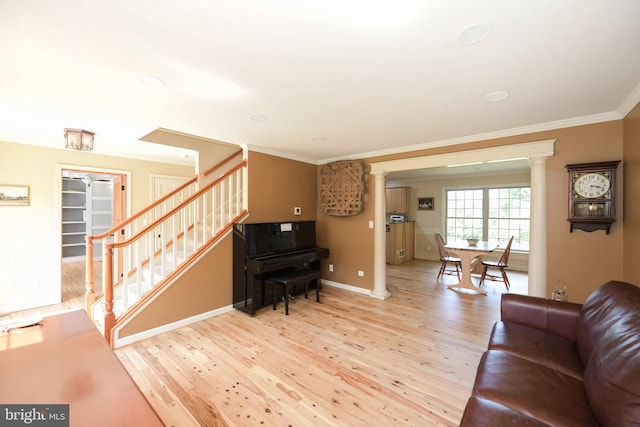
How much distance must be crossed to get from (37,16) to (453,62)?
7.68 ft

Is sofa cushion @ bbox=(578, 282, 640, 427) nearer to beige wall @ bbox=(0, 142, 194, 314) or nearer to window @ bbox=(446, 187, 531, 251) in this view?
window @ bbox=(446, 187, 531, 251)

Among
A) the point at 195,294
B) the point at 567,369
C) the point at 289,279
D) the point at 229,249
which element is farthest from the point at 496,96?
the point at 195,294

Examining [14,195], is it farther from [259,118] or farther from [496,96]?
[496,96]

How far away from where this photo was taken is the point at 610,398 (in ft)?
3.51

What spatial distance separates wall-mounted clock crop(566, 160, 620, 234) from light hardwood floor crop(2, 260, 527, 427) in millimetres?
1556

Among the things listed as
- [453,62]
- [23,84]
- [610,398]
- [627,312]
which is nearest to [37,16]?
[23,84]

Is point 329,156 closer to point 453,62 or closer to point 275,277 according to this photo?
point 275,277

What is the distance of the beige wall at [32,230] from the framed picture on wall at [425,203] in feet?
25.2

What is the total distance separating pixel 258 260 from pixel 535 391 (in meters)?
2.88

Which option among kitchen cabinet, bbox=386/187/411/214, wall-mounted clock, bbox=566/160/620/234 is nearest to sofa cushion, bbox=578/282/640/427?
wall-mounted clock, bbox=566/160/620/234

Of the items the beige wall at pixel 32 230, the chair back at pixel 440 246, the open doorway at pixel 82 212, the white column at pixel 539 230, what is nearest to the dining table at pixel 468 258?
the chair back at pixel 440 246

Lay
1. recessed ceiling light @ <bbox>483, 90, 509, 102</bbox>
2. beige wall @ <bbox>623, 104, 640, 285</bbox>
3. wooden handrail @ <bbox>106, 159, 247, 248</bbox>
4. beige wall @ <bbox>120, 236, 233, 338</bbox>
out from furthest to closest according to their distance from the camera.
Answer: beige wall @ <bbox>120, 236, 233, 338</bbox>
wooden handrail @ <bbox>106, 159, 247, 248</bbox>
beige wall @ <bbox>623, 104, 640, 285</bbox>
recessed ceiling light @ <bbox>483, 90, 509, 102</bbox>

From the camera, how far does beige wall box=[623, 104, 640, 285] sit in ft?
7.32

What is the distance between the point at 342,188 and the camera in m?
4.51
